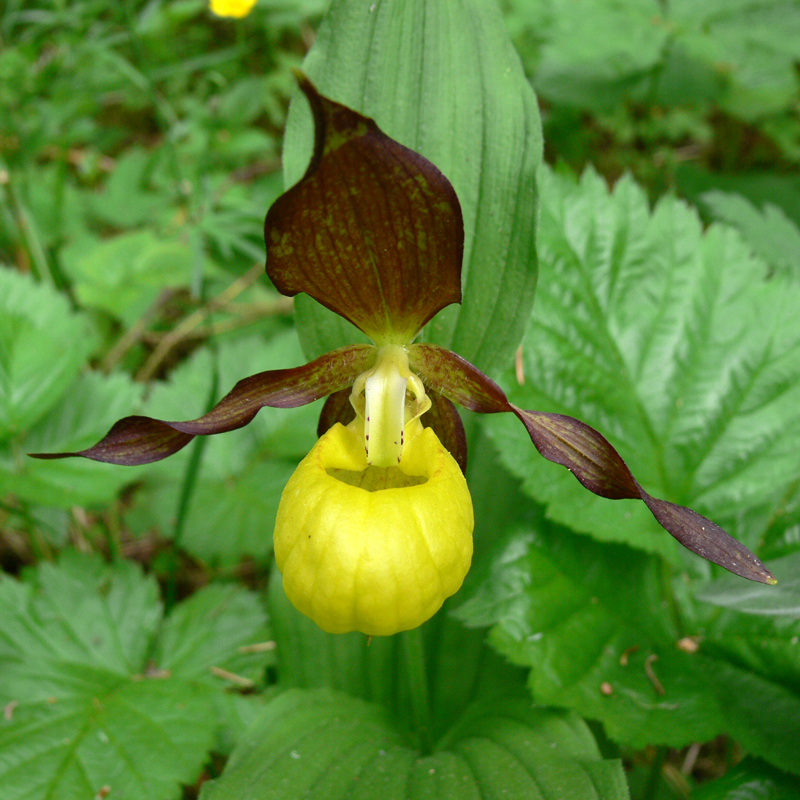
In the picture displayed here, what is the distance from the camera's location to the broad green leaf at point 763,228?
6.22ft

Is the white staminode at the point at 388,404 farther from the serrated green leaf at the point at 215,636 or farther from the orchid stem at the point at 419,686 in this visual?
Result: the serrated green leaf at the point at 215,636

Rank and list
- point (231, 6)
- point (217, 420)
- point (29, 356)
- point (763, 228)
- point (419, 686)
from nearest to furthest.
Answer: point (217, 420)
point (231, 6)
point (419, 686)
point (29, 356)
point (763, 228)

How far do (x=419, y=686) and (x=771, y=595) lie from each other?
666 millimetres

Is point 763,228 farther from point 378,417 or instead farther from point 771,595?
point 378,417

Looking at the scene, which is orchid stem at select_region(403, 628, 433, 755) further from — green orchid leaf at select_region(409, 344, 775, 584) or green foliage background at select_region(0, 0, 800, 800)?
green orchid leaf at select_region(409, 344, 775, 584)

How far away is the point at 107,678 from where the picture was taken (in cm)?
141

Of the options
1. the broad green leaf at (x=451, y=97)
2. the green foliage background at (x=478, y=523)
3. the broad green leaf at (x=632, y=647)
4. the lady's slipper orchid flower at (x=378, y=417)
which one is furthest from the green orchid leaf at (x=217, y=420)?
the broad green leaf at (x=632, y=647)

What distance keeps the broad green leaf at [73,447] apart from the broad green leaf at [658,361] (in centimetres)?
97

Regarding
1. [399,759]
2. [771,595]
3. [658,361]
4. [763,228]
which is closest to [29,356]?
[399,759]

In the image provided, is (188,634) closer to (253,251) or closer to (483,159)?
(253,251)

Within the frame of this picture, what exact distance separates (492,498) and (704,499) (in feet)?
1.46

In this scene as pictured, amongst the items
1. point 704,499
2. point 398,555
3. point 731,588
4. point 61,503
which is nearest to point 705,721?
point 731,588

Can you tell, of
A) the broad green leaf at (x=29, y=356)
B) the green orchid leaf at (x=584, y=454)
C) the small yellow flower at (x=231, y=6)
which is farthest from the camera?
the broad green leaf at (x=29, y=356)

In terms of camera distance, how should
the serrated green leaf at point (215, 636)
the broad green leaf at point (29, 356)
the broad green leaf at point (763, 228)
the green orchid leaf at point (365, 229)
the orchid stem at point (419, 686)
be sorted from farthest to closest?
the broad green leaf at point (763, 228) → the broad green leaf at point (29, 356) → the serrated green leaf at point (215, 636) → the orchid stem at point (419, 686) → the green orchid leaf at point (365, 229)
